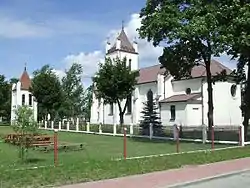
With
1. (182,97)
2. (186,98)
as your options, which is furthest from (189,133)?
(182,97)

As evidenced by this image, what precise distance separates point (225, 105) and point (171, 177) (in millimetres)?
46988

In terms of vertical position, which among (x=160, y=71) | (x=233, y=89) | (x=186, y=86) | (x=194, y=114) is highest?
(x=160, y=71)

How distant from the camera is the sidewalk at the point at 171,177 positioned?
10414mm

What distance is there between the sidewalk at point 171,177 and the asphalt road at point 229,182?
39cm

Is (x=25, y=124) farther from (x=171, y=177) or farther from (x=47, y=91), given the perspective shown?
(x=47, y=91)

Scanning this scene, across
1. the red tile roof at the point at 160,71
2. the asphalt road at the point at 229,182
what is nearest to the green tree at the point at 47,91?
the red tile roof at the point at 160,71

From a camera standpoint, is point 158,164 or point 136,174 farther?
point 158,164

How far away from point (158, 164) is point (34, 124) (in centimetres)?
472

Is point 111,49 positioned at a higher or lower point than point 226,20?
higher

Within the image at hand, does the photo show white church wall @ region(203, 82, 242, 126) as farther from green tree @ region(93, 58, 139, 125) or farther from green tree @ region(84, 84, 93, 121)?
green tree @ region(84, 84, 93, 121)

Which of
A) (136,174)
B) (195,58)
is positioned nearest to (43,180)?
(136,174)

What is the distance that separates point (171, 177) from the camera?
11781 mm

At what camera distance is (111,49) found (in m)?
74.2

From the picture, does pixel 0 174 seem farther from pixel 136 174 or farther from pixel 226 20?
pixel 226 20
